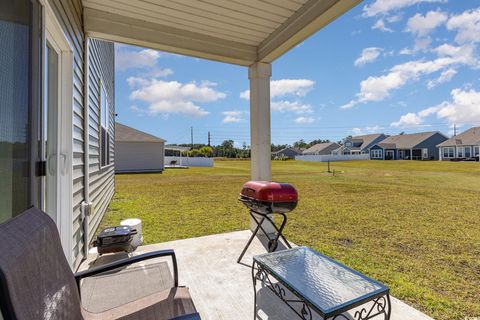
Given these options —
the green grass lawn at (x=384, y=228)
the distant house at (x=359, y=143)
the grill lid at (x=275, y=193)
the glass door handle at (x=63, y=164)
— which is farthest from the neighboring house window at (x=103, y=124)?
the distant house at (x=359, y=143)

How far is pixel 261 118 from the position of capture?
3561mm

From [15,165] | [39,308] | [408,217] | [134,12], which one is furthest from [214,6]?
[408,217]

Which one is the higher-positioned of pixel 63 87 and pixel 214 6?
pixel 214 6

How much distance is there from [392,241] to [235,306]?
295cm

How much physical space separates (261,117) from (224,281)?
2207mm

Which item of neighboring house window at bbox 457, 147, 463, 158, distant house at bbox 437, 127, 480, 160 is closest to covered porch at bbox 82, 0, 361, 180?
distant house at bbox 437, 127, 480, 160

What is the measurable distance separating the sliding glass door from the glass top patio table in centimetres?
153

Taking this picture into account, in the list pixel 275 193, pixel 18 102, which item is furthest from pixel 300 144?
pixel 18 102

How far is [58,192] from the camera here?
218 centimetres

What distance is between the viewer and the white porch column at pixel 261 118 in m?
3.57

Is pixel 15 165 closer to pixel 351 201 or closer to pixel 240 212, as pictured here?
pixel 240 212

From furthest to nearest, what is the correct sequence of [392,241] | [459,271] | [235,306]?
[392,241] < [459,271] < [235,306]

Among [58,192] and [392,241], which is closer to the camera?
[58,192]

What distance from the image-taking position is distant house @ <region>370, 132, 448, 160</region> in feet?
107
